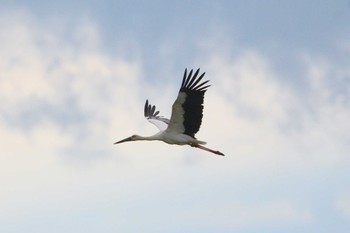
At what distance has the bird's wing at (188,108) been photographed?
39.7m

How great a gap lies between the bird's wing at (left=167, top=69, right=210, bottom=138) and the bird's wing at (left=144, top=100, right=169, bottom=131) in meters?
2.82

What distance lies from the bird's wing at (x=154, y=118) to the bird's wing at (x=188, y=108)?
282 centimetres

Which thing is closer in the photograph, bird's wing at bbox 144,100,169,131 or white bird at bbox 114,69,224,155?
white bird at bbox 114,69,224,155

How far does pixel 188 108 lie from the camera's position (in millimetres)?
40250

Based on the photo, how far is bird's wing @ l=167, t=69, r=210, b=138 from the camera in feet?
130

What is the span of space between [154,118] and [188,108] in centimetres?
664

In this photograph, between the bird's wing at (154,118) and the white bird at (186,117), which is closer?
the white bird at (186,117)

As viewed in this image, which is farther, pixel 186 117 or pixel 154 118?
pixel 154 118

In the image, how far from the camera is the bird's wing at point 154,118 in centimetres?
4484

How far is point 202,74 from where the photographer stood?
3966cm

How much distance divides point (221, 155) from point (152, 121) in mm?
4194

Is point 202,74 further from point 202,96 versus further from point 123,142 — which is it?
point 123,142

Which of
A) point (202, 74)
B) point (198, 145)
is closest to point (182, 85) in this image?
point (202, 74)

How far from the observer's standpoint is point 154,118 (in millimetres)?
46750
